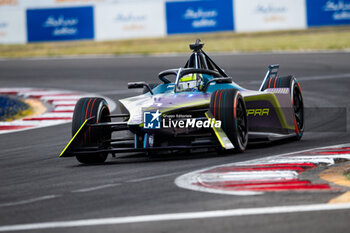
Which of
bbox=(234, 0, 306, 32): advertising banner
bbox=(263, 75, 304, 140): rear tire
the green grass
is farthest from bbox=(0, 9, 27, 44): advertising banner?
bbox=(263, 75, 304, 140): rear tire

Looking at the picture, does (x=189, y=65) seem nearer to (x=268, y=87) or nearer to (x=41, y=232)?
(x=268, y=87)

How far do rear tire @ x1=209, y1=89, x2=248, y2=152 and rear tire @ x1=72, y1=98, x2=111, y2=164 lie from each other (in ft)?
4.93

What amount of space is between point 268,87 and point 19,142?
4120mm

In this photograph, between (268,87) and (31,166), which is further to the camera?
(268,87)

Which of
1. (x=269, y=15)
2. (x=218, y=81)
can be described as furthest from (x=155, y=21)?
(x=218, y=81)

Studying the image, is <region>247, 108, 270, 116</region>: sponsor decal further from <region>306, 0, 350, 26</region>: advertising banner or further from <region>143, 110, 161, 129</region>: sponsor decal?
<region>306, 0, 350, 26</region>: advertising banner

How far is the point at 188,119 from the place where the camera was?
8688 mm

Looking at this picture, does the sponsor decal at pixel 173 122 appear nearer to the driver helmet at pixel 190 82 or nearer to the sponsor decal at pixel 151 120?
the sponsor decal at pixel 151 120

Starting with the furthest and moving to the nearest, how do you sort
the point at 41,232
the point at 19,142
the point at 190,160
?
the point at 19,142 → the point at 190,160 → the point at 41,232

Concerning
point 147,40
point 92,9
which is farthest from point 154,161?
point 147,40

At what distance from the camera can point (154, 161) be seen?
8.83 metres

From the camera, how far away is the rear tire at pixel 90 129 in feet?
29.6

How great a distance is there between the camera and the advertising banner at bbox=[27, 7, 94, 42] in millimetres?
30062

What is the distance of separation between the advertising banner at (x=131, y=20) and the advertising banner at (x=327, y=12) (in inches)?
239
